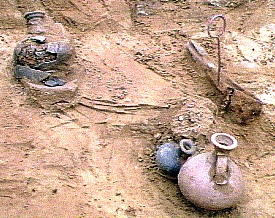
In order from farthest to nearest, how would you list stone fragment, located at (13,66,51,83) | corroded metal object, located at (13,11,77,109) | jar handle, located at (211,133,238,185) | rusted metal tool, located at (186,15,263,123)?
stone fragment, located at (13,66,51,83) → corroded metal object, located at (13,11,77,109) → rusted metal tool, located at (186,15,263,123) → jar handle, located at (211,133,238,185)

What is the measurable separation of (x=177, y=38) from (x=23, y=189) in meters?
3.77

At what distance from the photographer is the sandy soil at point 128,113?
158 inches

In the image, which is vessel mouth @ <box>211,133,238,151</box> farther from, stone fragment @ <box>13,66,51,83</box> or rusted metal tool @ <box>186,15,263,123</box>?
stone fragment @ <box>13,66,51,83</box>

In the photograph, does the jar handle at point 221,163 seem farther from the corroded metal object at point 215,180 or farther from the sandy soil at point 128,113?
the sandy soil at point 128,113

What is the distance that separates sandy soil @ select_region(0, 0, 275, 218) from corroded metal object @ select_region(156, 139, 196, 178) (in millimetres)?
134

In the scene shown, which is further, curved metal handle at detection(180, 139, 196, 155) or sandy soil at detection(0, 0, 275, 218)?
curved metal handle at detection(180, 139, 196, 155)

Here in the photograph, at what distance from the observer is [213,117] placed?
16.0ft

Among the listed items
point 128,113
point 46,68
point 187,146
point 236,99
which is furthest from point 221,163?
point 46,68

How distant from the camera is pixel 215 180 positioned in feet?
12.2

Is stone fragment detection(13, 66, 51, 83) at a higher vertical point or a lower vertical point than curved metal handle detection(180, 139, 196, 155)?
lower

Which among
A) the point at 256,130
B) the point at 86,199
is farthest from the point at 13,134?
the point at 256,130

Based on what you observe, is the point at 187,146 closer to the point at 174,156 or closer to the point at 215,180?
the point at 174,156

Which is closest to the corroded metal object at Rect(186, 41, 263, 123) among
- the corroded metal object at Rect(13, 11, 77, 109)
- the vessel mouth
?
the vessel mouth

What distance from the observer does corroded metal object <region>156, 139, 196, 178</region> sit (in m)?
4.22
